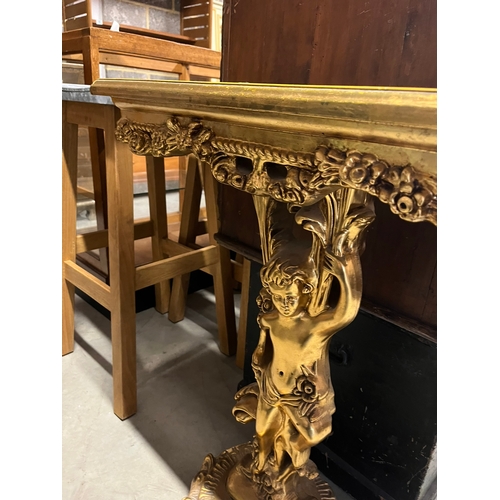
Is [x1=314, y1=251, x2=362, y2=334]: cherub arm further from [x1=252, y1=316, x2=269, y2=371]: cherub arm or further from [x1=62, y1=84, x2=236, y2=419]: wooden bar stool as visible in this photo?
[x1=62, y1=84, x2=236, y2=419]: wooden bar stool

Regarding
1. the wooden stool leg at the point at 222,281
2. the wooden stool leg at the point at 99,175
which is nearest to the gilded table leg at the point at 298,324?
the wooden stool leg at the point at 222,281

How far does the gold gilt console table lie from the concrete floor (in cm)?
18

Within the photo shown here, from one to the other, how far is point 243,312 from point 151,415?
39 cm


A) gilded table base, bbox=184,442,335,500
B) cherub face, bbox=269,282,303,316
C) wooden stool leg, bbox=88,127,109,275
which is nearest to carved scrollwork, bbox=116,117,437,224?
cherub face, bbox=269,282,303,316

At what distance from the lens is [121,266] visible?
40.1 inches

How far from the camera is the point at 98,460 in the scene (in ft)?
3.21

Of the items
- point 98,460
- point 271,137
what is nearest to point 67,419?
point 98,460

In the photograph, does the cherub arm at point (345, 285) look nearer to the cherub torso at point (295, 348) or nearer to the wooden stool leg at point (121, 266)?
the cherub torso at point (295, 348)

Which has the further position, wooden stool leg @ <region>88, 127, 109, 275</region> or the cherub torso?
wooden stool leg @ <region>88, 127, 109, 275</region>

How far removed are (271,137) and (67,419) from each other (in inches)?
39.1

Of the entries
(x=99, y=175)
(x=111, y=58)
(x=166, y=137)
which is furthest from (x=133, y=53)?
(x=166, y=137)

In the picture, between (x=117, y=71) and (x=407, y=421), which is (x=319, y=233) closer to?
(x=407, y=421)

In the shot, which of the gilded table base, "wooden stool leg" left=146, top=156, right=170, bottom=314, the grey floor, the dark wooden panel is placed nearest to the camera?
the dark wooden panel

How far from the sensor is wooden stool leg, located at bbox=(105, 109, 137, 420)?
0.96 m
